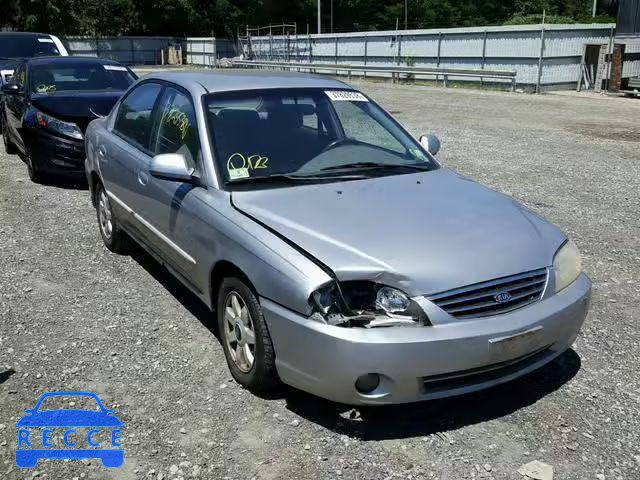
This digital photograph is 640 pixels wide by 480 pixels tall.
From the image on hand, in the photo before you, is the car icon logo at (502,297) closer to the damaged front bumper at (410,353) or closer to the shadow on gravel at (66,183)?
the damaged front bumper at (410,353)

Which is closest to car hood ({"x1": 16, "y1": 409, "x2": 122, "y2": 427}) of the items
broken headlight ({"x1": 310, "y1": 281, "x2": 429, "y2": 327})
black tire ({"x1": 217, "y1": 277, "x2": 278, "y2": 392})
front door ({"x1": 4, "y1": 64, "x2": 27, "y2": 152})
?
black tire ({"x1": 217, "y1": 277, "x2": 278, "y2": 392})

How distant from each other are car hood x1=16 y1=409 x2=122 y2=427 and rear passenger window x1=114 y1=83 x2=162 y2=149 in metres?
2.10

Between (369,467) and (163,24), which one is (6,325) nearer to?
(369,467)

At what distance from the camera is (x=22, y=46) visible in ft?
42.9

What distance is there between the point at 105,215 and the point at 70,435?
2982mm

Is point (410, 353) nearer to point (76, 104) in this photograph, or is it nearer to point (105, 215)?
point (105, 215)

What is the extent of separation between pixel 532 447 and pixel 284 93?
8.71ft

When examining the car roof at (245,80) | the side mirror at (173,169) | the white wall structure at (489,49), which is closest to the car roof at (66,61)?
the car roof at (245,80)

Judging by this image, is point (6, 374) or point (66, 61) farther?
point (66, 61)

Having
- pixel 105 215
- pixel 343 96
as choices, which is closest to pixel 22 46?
pixel 105 215

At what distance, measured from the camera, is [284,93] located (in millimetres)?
4301

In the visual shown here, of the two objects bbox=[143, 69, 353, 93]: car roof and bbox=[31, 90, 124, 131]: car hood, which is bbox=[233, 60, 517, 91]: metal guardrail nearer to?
bbox=[31, 90, 124, 131]: car hood

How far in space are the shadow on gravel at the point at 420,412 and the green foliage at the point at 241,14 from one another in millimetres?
41878

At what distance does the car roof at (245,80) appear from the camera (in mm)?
4270
